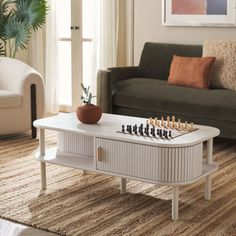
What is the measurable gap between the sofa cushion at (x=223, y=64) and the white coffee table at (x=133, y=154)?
155 cm

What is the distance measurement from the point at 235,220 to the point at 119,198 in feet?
2.51

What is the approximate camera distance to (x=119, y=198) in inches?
143

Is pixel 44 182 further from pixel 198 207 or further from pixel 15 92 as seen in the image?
pixel 15 92

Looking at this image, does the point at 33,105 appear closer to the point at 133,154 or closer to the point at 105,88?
the point at 105,88

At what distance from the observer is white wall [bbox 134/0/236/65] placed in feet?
18.6

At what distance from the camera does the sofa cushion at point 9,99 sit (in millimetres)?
5016

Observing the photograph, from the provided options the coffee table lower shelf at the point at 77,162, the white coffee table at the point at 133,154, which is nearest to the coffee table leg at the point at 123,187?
the white coffee table at the point at 133,154

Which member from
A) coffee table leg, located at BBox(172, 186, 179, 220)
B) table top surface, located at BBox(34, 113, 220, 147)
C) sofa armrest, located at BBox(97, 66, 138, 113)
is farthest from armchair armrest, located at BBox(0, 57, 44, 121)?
coffee table leg, located at BBox(172, 186, 179, 220)

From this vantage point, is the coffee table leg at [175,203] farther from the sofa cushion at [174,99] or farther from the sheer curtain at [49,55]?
the sheer curtain at [49,55]

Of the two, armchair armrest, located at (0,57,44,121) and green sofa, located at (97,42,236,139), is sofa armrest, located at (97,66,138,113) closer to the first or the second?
green sofa, located at (97,42,236,139)

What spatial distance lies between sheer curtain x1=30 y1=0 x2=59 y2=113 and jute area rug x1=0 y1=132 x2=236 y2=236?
7.23 ft

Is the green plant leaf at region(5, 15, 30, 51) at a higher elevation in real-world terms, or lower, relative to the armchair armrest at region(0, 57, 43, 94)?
higher

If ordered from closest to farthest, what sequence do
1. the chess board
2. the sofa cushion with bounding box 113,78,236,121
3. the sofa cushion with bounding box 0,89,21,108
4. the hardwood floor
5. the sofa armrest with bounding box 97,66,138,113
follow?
the hardwood floor, the chess board, the sofa cushion with bounding box 113,78,236,121, the sofa cushion with bounding box 0,89,21,108, the sofa armrest with bounding box 97,66,138,113

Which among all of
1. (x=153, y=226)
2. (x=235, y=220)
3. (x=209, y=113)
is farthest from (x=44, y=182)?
(x=209, y=113)
